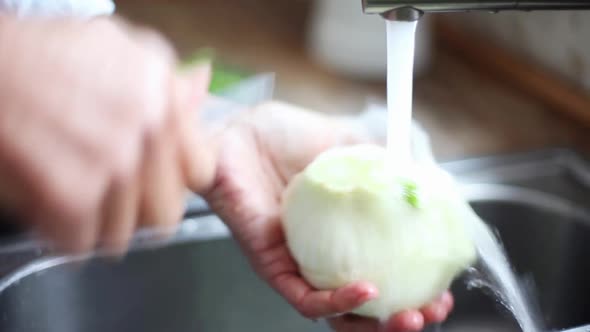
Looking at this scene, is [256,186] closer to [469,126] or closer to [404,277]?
[404,277]

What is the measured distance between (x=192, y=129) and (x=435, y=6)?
0.19 metres

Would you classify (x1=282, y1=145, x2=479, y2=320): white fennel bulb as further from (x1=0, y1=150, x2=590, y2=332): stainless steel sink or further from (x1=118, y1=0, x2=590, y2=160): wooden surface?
(x1=118, y1=0, x2=590, y2=160): wooden surface

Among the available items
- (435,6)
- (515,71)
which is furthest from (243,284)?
(515,71)

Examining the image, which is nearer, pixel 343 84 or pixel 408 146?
pixel 408 146

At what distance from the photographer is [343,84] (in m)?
1.08

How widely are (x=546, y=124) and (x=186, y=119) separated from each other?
2.13 feet

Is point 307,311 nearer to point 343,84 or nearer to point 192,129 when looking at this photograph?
point 192,129

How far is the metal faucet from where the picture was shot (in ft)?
1.65

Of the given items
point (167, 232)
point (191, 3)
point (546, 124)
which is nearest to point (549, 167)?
point (546, 124)

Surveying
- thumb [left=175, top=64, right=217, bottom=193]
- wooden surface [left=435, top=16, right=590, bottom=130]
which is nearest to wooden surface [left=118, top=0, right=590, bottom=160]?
wooden surface [left=435, top=16, right=590, bottom=130]

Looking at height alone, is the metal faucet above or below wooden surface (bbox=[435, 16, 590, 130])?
above

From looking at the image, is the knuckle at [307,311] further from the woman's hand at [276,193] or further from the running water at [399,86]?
the running water at [399,86]

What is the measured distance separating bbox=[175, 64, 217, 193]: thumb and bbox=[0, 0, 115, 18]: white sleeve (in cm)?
24

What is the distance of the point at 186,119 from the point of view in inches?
15.8
